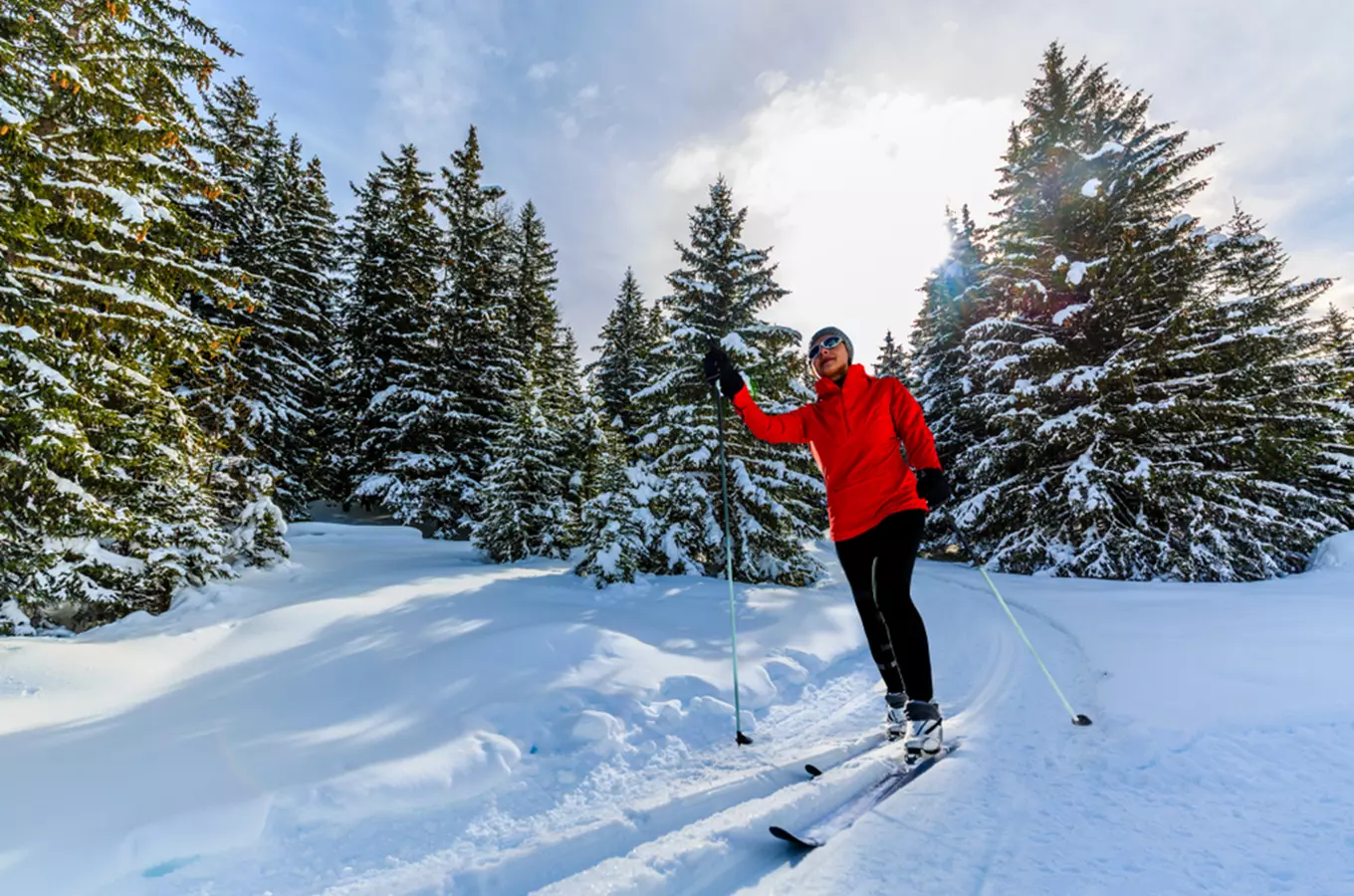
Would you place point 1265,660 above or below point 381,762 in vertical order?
above

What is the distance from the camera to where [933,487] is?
127 inches

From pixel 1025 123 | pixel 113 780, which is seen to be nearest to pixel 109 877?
pixel 113 780

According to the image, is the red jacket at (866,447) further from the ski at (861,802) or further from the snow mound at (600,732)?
the snow mound at (600,732)

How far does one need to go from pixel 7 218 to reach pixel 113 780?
5509 millimetres

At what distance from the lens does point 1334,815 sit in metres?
2.04

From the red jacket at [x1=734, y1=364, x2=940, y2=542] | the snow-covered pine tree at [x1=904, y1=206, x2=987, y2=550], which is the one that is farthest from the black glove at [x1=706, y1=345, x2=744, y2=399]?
the snow-covered pine tree at [x1=904, y1=206, x2=987, y2=550]

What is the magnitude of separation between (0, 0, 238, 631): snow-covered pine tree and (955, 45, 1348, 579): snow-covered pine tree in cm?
1362

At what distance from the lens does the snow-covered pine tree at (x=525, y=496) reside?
1172 cm

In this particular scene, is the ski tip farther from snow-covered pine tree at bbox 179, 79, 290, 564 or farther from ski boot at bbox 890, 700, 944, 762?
snow-covered pine tree at bbox 179, 79, 290, 564

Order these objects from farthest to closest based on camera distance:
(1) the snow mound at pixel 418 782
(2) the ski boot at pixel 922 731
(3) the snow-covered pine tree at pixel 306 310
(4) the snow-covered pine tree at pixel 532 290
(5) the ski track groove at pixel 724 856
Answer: (4) the snow-covered pine tree at pixel 532 290 < (3) the snow-covered pine tree at pixel 306 310 < (2) the ski boot at pixel 922 731 < (1) the snow mound at pixel 418 782 < (5) the ski track groove at pixel 724 856

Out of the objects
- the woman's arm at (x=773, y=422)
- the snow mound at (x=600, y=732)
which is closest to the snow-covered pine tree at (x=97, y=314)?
the snow mound at (x=600, y=732)

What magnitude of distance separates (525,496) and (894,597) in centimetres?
1001

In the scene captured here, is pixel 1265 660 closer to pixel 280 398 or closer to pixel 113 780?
pixel 113 780

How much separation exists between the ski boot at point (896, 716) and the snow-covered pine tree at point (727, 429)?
628 cm
